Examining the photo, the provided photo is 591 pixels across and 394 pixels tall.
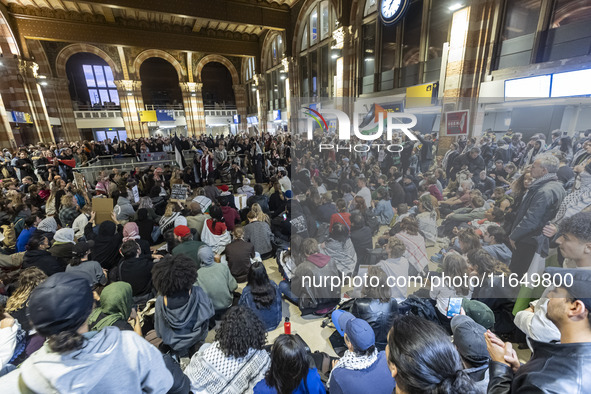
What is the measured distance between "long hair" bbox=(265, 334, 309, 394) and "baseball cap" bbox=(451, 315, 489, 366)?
1.04 meters

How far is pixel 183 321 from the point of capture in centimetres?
233

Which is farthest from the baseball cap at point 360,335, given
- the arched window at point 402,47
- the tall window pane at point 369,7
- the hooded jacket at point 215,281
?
the tall window pane at point 369,7

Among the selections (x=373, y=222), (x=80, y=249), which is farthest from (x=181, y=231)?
(x=373, y=222)

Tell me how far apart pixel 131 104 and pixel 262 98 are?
1105 centimetres

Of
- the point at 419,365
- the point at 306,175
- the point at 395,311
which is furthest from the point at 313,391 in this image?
the point at 306,175

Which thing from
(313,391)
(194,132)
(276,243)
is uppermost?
(194,132)

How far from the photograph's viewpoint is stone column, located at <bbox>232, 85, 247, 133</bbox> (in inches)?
1030

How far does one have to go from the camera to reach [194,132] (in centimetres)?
2406

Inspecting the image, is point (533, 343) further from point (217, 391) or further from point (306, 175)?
point (306, 175)

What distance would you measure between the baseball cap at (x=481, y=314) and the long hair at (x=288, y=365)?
170 centimetres

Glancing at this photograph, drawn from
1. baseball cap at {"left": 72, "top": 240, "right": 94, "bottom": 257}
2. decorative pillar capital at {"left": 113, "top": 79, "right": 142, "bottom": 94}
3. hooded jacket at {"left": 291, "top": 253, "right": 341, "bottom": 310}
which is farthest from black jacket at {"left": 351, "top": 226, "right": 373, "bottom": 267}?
decorative pillar capital at {"left": 113, "top": 79, "right": 142, "bottom": 94}

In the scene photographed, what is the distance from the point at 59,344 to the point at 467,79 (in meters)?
10.7

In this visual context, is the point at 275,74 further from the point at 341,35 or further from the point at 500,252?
the point at 500,252

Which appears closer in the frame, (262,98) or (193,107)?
(262,98)
